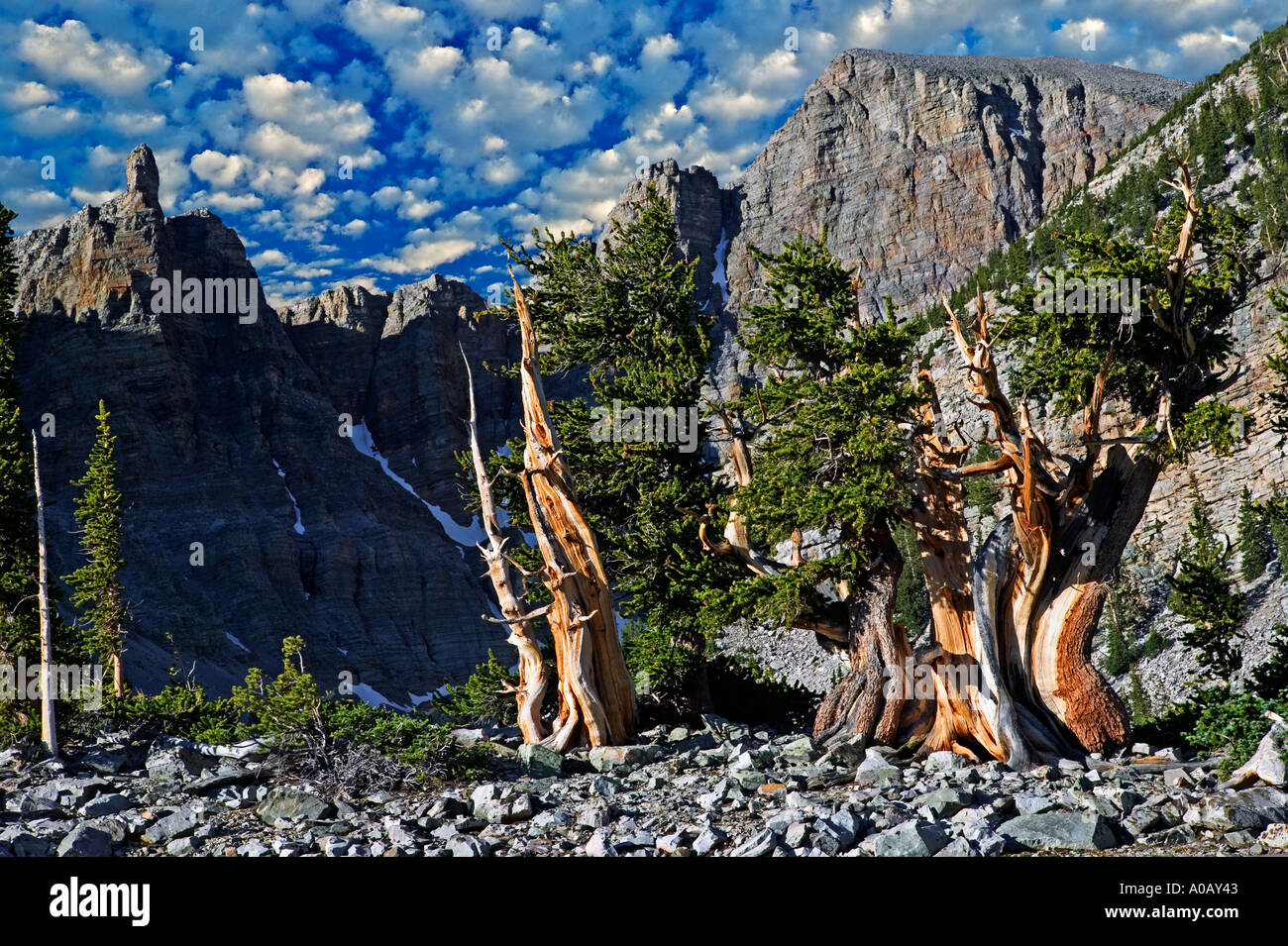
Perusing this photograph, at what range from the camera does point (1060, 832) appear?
885 centimetres

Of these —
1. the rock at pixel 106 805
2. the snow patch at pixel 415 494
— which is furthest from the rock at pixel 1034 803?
the snow patch at pixel 415 494

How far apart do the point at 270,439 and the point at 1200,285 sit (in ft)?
461

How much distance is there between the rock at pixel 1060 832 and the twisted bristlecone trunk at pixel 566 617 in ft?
27.4

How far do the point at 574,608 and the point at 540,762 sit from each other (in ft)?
9.38

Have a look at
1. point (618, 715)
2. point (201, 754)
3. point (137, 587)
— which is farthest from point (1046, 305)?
point (137, 587)

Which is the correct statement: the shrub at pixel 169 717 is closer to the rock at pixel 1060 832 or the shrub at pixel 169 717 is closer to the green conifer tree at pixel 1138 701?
the rock at pixel 1060 832

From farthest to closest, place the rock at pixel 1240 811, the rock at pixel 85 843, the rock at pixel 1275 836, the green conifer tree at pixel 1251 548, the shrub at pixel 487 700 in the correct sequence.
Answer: the green conifer tree at pixel 1251 548 < the shrub at pixel 487 700 < the rock at pixel 85 843 < the rock at pixel 1240 811 < the rock at pixel 1275 836

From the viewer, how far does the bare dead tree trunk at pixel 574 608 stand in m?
16.2

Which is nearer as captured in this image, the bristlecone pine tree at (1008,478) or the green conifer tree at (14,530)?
the bristlecone pine tree at (1008,478)

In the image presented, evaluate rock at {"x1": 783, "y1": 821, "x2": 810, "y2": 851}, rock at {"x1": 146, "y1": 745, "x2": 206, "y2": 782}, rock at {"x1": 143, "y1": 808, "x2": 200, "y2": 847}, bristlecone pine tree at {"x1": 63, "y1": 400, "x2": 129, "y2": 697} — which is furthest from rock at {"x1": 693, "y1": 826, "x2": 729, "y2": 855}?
bristlecone pine tree at {"x1": 63, "y1": 400, "x2": 129, "y2": 697}

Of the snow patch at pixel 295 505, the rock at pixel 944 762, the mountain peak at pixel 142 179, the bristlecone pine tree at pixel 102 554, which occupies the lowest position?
the rock at pixel 944 762

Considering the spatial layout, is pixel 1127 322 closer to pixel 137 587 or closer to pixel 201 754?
pixel 201 754

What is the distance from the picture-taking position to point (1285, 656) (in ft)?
56.3

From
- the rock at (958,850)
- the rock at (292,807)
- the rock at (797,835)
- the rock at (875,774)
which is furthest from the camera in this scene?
the rock at (875,774)
